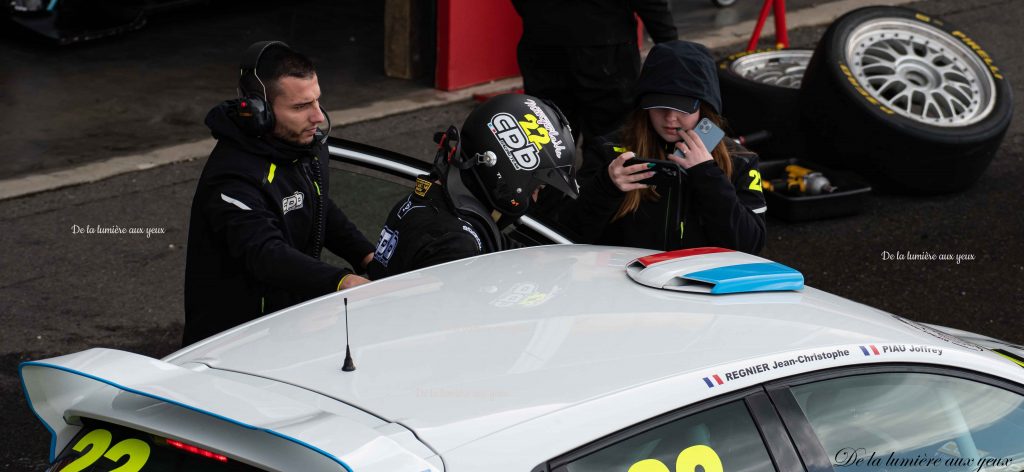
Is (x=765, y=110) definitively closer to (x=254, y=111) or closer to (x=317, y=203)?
(x=317, y=203)

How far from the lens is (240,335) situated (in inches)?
111

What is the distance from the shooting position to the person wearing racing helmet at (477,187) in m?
3.41

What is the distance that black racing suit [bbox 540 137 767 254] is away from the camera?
4.17 metres

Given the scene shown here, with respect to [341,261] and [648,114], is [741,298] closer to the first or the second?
[648,114]

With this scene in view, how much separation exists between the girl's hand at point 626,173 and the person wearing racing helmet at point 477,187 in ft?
1.80

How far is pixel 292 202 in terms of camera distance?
3.83 metres

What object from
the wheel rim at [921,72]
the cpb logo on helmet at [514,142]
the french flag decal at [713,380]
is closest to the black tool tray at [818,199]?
the wheel rim at [921,72]

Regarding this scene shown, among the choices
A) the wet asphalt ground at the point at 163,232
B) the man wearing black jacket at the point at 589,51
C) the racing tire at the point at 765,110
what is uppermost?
the man wearing black jacket at the point at 589,51

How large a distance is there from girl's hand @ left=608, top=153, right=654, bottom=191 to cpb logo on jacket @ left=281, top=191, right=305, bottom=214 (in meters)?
1.05

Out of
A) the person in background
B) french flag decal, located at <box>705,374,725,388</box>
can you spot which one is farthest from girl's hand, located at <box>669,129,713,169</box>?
french flag decal, located at <box>705,374,725,388</box>

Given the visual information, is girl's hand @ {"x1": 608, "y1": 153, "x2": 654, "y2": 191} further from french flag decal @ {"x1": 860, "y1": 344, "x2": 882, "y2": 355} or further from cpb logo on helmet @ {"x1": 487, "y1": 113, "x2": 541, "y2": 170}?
french flag decal @ {"x1": 860, "y1": 344, "x2": 882, "y2": 355}

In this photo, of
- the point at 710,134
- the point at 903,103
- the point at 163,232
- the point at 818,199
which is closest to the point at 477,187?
the point at 710,134

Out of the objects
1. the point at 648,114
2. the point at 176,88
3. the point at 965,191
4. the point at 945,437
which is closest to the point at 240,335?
the point at 945,437

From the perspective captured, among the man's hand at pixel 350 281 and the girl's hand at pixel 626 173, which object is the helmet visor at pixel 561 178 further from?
the man's hand at pixel 350 281
